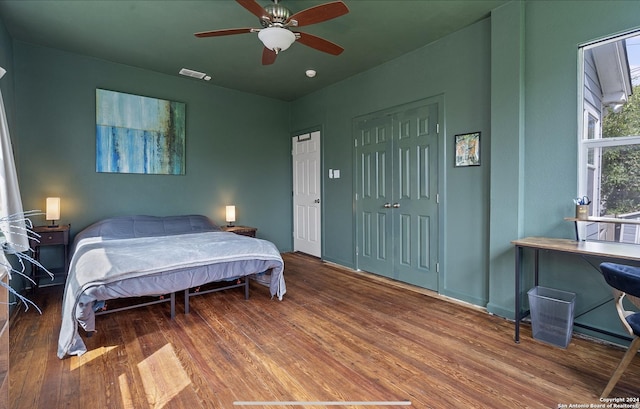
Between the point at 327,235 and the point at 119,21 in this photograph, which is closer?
the point at 119,21

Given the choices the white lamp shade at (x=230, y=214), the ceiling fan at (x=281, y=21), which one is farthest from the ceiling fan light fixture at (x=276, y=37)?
the white lamp shade at (x=230, y=214)

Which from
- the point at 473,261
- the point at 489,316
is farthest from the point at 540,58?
the point at 489,316

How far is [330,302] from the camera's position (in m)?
3.32

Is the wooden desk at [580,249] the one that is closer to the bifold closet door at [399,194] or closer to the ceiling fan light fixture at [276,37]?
the bifold closet door at [399,194]

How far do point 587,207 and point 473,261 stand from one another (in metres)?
1.11

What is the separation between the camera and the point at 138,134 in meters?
4.38

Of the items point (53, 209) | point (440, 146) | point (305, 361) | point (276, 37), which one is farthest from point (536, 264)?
point (53, 209)

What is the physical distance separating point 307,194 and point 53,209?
3426 mm

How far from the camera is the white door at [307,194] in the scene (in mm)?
5343

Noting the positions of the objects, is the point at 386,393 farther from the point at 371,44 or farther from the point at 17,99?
the point at 17,99

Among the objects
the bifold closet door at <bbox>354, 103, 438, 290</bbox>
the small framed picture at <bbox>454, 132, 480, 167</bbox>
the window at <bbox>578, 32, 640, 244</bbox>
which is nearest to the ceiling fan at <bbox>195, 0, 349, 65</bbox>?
the bifold closet door at <bbox>354, 103, 438, 290</bbox>

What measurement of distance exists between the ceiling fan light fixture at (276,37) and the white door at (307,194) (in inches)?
107

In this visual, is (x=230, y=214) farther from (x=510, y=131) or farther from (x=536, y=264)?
(x=536, y=264)

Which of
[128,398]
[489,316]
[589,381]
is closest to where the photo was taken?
[128,398]
